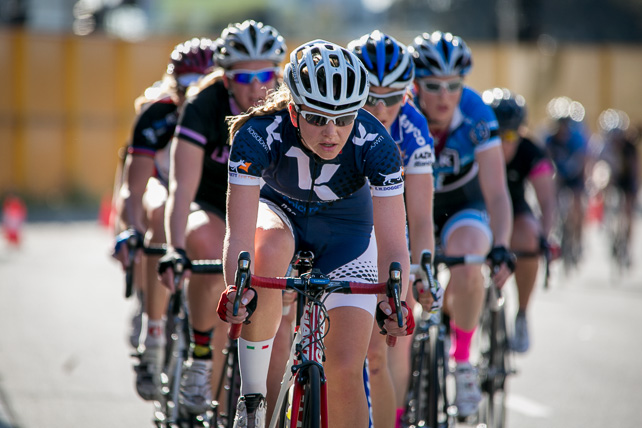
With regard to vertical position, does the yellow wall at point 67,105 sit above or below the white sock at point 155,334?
above

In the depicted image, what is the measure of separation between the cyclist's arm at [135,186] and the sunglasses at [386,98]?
2.06 meters

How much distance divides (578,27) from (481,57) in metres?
28.0

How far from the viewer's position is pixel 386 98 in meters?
5.19

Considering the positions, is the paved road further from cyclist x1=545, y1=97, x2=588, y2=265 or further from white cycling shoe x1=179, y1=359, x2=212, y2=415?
white cycling shoe x1=179, y1=359, x2=212, y2=415

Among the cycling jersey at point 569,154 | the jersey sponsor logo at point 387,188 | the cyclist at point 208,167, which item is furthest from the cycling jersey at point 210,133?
the cycling jersey at point 569,154

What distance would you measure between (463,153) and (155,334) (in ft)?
7.99

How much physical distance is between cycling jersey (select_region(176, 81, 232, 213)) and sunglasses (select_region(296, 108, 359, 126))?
150 centimetres

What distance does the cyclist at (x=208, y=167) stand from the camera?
549cm

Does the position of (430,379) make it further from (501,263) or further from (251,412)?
(251,412)

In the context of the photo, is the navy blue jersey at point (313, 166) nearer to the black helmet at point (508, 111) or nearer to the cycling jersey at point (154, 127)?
the cycling jersey at point (154, 127)

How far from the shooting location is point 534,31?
3125cm

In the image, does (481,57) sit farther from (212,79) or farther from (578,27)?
(578,27)

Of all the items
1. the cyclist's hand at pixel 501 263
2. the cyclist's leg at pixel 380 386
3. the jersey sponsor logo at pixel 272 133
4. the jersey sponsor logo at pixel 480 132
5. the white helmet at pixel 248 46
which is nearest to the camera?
the jersey sponsor logo at pixel 272 133

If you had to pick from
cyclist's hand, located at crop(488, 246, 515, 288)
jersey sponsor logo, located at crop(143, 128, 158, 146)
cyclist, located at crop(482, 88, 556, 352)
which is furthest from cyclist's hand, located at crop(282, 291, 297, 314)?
cyclist, located at crop(482, 88, 556, 352)
